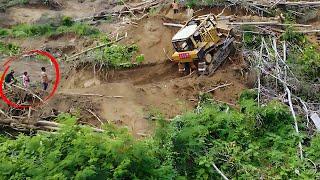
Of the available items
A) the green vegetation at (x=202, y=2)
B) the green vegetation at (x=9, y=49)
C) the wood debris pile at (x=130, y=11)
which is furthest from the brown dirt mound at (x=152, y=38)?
the green vegetation at (x=9, y=49)

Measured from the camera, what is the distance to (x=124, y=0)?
24.0m

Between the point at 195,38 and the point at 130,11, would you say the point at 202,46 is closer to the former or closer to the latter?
the point at 195,38

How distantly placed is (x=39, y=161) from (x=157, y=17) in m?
9.80

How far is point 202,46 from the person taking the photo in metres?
16.5

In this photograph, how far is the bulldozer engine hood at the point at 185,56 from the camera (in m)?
16.3

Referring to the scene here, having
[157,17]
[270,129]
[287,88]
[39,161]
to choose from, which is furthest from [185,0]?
[39,161]

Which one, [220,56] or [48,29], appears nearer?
[220,56]

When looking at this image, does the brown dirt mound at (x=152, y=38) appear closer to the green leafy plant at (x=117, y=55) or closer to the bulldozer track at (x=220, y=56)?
the green leafy plant at (x=117, y=55)

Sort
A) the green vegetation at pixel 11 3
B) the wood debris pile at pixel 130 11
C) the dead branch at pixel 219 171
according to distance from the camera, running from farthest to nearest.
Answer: the green vegetation at pixel 11 3 → the wood debris pile at pixel 130 11 → the dead branch at pixel 219 171

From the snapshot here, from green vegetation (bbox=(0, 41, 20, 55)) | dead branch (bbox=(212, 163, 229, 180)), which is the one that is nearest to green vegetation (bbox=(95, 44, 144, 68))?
green vegetation (bbox=(0, 41, 20, 55))

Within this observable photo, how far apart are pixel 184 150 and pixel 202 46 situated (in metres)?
4.89

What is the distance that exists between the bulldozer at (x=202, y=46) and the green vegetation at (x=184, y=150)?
6.27 ft

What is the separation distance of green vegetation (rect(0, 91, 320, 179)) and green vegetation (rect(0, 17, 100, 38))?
27.8 ft

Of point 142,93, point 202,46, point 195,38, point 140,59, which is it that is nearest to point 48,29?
point 140,59
